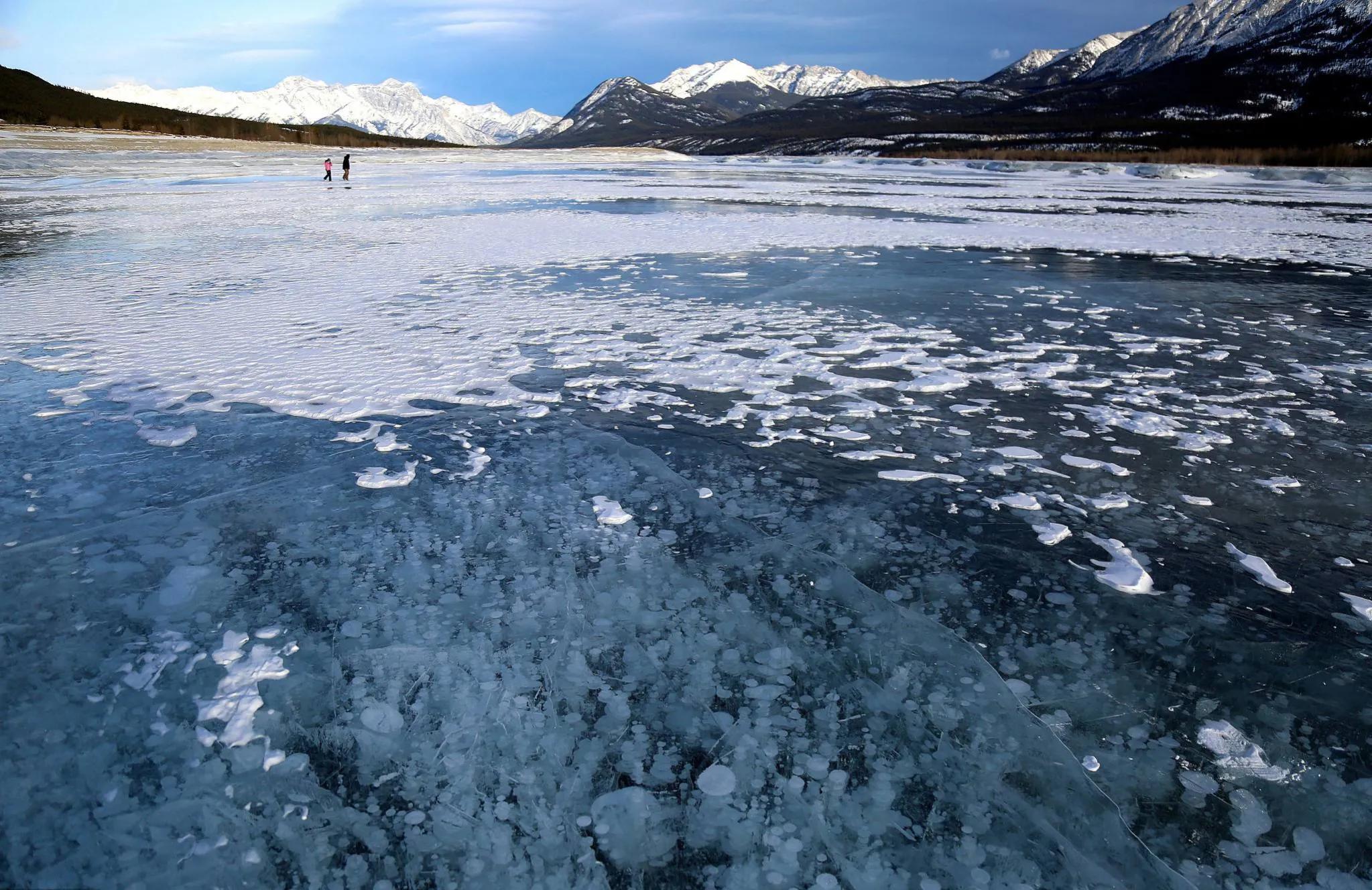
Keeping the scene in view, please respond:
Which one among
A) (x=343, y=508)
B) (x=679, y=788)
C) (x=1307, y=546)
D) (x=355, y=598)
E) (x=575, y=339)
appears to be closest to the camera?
(x=679, y=788)

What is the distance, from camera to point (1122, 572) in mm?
3193

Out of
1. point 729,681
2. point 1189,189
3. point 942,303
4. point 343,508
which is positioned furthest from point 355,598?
point 1189,189

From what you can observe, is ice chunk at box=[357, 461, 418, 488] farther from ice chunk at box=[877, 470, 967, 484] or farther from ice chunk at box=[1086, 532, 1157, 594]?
ice chunk at box=[1086, 532, 1157, 594]

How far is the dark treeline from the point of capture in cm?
6275

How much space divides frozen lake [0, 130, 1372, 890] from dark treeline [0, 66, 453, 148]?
235ft

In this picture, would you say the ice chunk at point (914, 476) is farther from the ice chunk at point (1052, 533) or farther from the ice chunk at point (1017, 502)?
the ice chunk at point (1052, 533)

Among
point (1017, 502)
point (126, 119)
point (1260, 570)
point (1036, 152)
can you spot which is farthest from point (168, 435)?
point (126, 119)

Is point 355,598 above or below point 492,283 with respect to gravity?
below

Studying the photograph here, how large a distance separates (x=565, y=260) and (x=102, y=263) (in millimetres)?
6286

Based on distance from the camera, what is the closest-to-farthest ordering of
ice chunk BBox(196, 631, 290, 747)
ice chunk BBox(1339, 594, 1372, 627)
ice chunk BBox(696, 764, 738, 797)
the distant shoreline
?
ice chunk BBox(696, 764, 738, 797)
ice chunk BBox(196, 631, 290, 747)
ice chunk BBox(1339, 594, 1372, 627)
the distant shoreline

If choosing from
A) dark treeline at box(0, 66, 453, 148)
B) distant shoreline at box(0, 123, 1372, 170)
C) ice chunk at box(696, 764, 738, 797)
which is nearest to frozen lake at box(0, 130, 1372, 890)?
ice chunk at box(696, 764, 738, 797)

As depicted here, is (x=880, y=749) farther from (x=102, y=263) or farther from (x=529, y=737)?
(x=102, y=263)

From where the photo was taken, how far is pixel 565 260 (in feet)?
38.2

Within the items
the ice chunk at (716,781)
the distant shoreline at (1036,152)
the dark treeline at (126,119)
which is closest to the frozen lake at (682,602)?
the ice chunk at (716,781)
